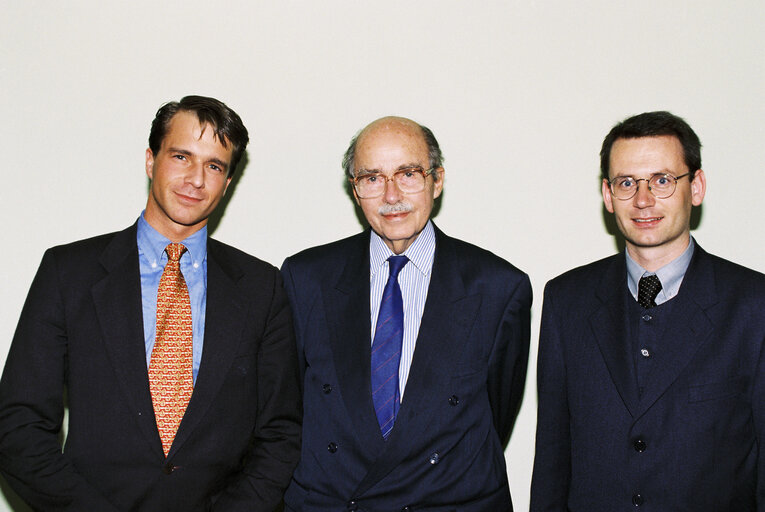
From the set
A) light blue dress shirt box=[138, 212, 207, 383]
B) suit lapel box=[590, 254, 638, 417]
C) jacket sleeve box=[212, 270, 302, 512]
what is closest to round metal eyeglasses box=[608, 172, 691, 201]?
suit lapel box=[590, 254, 638, 417]

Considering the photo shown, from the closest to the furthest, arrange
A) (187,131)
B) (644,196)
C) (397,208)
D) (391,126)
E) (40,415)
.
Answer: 1. (40,415)
2. (644,196)
3. (187,131)
4. (397,208)
5. (391,126)

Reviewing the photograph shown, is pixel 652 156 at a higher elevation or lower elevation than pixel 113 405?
higher

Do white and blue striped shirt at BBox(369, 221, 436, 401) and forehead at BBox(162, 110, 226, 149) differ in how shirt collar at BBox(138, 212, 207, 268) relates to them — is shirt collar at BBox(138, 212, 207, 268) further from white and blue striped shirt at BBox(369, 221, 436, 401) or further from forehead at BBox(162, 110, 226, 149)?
white and blue striped shirt at BBox(369, 221, 436, 401)

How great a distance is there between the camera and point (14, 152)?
327cm

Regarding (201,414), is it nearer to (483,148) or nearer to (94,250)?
(94,250)

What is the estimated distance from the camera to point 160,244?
2.51m

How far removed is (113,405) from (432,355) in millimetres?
1074

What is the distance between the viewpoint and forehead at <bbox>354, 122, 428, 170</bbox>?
2.71 metres

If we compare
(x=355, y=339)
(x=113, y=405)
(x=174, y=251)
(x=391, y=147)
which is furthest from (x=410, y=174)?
(x=113, y=405)

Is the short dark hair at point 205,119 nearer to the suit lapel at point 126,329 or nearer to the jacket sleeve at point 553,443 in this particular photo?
the suit lapel at point 126,329

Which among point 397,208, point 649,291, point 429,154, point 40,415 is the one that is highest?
point 429,154

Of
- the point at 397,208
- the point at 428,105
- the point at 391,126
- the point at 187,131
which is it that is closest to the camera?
the point at 187,131

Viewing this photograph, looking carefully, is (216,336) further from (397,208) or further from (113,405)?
(397,208)

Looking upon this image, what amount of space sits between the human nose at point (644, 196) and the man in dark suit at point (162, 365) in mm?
1308
